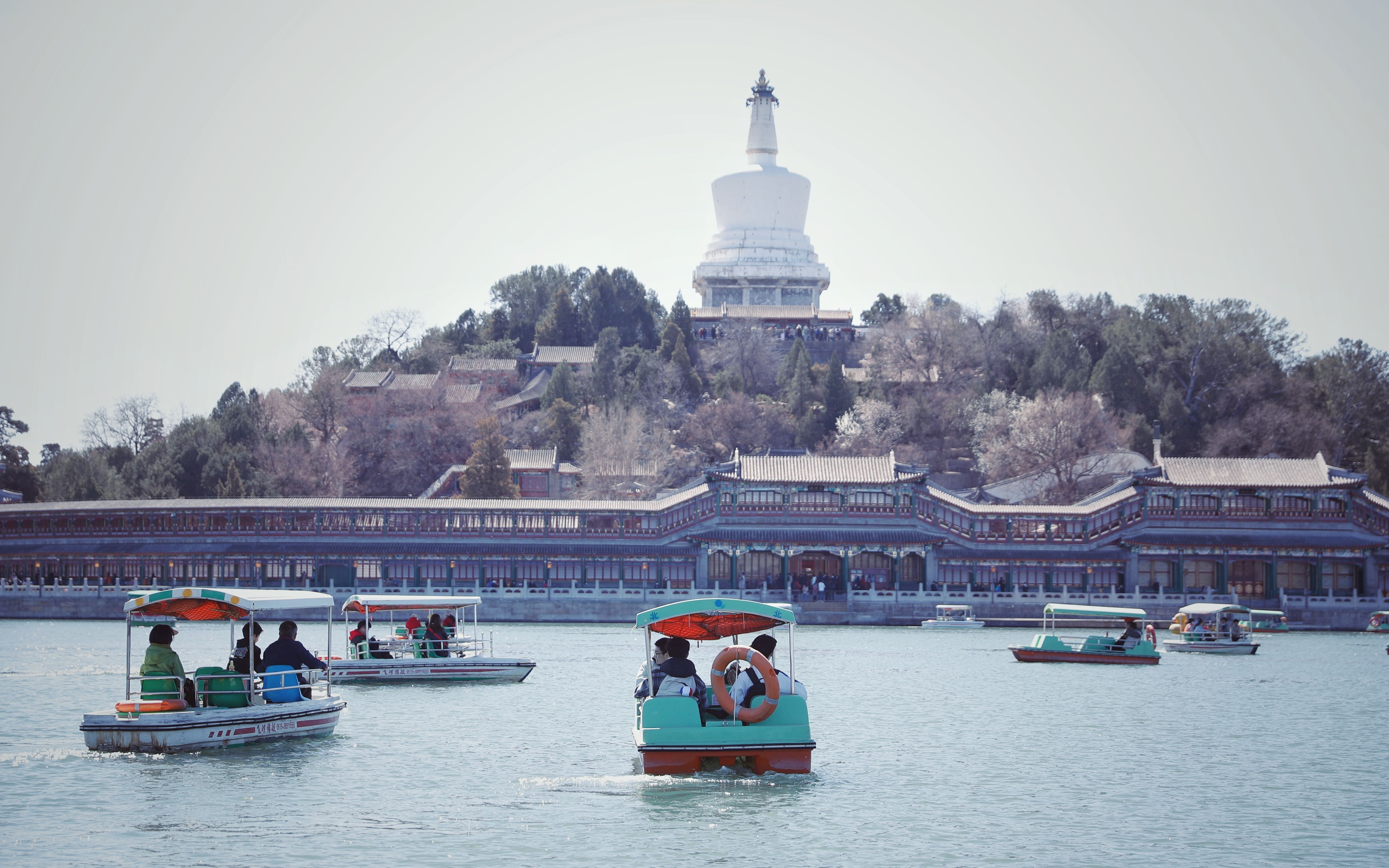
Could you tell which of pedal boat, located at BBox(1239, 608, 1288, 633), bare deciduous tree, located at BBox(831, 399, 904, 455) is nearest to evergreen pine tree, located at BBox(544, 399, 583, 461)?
bare deciduous tree, located at BBox(831, 399, 904, 455)

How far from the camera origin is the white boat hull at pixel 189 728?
2411 centimetres

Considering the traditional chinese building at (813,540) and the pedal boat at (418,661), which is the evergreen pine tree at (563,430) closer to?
the traditional chinese building at (813,540)

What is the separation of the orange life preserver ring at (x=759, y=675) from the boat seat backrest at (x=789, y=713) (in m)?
0.15

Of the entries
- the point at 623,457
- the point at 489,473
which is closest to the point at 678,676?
the point at 489,473

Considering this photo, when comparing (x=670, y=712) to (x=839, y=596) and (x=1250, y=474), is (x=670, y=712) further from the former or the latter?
(x=1250, y=474)

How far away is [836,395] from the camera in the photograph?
92625mm

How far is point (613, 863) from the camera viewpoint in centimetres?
1883

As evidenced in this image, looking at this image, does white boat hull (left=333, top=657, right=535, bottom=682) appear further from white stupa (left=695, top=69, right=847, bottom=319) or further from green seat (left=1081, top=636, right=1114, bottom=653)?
white stupa (left=695, top=69, right=847, bottom=319)

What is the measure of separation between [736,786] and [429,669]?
1610 cm

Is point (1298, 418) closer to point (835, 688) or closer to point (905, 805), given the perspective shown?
point (835, 688)

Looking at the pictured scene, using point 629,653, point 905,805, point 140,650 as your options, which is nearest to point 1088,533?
point 629,653

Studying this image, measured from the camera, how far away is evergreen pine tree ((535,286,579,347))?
109750 millimetres

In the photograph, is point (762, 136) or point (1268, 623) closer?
point (1268, 623)

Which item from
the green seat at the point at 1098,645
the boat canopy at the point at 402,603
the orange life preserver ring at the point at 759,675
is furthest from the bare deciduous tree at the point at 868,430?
the orange life preserver ring at the point at 759,675
